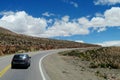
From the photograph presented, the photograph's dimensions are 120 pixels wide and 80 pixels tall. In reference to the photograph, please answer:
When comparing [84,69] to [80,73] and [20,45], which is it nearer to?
[80,73]

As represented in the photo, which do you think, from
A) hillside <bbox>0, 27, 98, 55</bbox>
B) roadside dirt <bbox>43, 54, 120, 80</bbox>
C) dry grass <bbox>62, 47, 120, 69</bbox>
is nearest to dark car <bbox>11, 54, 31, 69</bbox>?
roadside dirt <bbox>43, 54, 120, 80</bbox>

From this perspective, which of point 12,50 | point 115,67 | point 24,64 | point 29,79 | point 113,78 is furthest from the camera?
point 12,50

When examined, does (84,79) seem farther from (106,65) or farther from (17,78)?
(106,65)

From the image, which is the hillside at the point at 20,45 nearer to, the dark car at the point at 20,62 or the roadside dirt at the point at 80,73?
the dark car at the point at 20,62

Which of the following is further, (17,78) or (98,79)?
(98,79)

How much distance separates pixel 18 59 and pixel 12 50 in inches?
1588

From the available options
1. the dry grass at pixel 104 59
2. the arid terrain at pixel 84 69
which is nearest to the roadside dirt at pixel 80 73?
the arid terrain at pixel 84 69

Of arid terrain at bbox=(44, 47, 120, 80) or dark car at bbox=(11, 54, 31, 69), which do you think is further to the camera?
dark car at bbox=(11, 54, 31, 69)

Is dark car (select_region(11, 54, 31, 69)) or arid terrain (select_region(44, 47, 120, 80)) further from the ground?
dark car (select_region(11, 54, 31, 69))

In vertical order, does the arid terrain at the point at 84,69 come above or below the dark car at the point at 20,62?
below

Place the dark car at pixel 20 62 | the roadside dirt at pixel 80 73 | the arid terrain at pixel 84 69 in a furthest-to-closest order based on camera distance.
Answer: the dark car at pixel 20 62 → the arid terrain at pixel 84 69 → the roadside dirt at pixel 80 73

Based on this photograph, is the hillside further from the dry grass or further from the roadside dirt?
the roadside dirt

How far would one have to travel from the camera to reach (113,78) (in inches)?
858

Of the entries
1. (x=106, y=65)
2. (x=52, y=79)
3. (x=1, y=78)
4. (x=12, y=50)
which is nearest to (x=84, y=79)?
(x=52, y=79)
